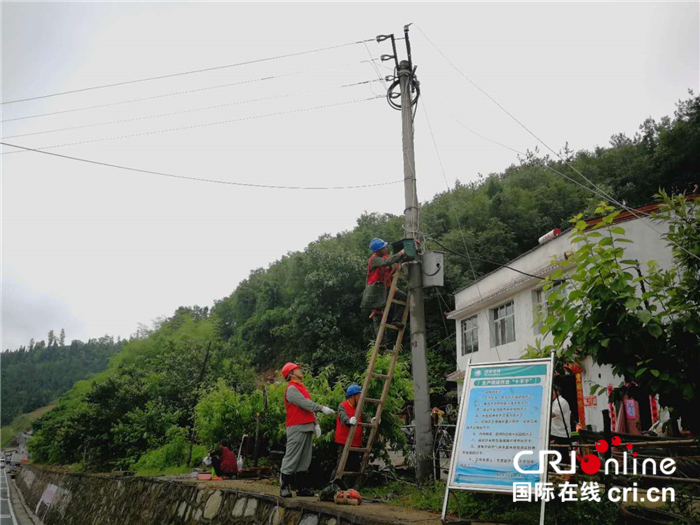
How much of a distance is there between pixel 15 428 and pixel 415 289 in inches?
5002

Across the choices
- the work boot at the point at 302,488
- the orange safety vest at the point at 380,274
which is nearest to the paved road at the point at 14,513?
the work boot at the point at 302,488

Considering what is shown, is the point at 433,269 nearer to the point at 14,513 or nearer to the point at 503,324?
the point at 503,324

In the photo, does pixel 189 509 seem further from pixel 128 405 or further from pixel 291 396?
pixel 128 405

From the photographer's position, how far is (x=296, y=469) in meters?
7.14

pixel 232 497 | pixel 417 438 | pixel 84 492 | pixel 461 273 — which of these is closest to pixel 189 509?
pixel 232 497

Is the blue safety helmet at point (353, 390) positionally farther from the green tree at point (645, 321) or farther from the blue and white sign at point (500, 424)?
the green tree at point (645, 321)

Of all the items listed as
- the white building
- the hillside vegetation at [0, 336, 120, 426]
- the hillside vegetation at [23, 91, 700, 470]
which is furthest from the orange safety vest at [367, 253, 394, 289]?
the hillside vegetation at [0, 336, 120, 426]

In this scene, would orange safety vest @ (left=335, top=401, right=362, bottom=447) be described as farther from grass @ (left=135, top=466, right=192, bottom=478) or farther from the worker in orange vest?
grass @ (left=135, top=466, right=192, bottom=478)

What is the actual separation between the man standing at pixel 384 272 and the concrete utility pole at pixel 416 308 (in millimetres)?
312

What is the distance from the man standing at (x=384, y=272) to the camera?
852 centimetres

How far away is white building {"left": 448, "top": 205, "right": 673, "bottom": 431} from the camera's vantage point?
57.4 feet

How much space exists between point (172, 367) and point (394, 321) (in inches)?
815

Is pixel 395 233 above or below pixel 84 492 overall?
above

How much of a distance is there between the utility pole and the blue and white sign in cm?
263
